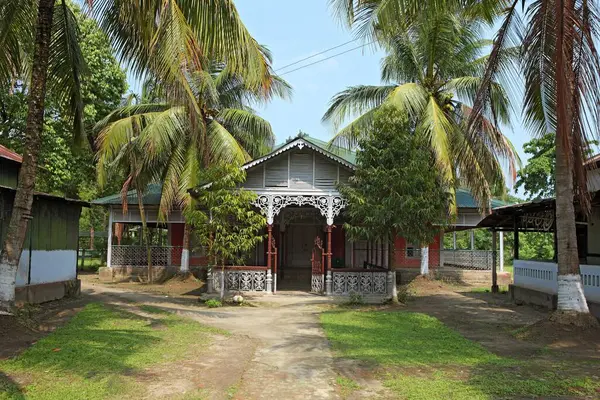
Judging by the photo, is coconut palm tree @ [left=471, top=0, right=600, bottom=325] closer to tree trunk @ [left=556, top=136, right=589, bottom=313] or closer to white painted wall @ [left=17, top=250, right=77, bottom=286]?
tree trunk @ [left=556, top=136, right=589, bottom=313]

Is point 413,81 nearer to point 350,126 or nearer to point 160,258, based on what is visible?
point 350,126

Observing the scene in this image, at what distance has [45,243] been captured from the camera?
14016 mm

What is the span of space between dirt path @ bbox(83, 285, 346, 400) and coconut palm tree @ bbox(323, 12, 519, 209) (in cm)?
699

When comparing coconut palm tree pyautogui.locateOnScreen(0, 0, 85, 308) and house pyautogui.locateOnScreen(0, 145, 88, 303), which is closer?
coconut palm tree pyautogui.locateOnScreen(0, 0, 85, 308)

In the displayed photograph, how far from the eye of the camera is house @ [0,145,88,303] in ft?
41.6

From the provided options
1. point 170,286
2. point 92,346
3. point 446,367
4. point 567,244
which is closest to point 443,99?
point 567,244

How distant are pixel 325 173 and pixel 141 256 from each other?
1110 centimetres

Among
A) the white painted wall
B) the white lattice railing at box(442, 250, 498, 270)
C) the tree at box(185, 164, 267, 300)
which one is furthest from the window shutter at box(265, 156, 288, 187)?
the white lattice railing at box(442, 250, 498, 270)

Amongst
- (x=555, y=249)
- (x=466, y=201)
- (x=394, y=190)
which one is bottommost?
(x=555, y=249)

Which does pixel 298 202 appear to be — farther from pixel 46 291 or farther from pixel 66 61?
pixel 66 61

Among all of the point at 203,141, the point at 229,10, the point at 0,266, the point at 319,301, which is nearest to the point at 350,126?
the point at 203,141

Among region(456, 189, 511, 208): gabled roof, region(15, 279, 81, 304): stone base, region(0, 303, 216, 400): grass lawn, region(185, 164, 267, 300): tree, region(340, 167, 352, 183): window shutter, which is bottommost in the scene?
region(0, 303, 216, 400): grass lawn

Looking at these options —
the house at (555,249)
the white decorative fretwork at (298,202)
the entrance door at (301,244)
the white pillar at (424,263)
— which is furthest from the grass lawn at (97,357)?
the entrance door at (301,244)

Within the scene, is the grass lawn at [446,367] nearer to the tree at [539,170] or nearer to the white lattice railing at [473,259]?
the white lattice railing at [473,259]
